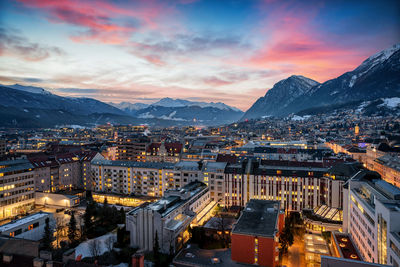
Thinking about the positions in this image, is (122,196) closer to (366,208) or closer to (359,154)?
(366,208)

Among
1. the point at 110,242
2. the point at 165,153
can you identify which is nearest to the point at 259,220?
the point at 110,242

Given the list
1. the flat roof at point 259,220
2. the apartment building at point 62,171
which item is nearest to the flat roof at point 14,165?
the apartment building at point 62,171

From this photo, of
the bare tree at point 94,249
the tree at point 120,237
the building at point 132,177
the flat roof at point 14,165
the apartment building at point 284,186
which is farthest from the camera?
the building at point 132,177

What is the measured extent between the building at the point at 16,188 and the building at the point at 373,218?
6500 centimetres

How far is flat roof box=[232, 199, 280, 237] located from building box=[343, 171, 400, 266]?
1133cm

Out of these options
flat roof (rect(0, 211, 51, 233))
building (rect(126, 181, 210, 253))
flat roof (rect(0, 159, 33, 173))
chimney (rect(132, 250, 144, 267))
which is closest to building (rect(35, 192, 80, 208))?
flat roof (rect(0, 159, 33, 173))

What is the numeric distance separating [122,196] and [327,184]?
46942mm

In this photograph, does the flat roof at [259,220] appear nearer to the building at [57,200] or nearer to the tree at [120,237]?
the tree at [120,237]

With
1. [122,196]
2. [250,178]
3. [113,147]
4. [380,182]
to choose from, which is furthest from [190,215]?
[113,147]

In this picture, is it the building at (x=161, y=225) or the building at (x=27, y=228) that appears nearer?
the building at (x=161, y=225)

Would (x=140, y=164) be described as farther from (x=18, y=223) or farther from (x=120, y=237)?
(x=18, y=223)

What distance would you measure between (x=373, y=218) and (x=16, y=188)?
66137 mm

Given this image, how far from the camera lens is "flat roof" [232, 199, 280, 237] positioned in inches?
1425

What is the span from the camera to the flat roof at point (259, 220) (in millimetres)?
36188
